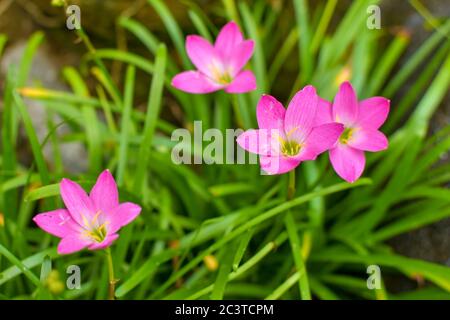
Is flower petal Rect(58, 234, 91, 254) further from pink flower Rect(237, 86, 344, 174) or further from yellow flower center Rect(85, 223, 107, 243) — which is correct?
pink flower Rect(237, 86, 344, 174)

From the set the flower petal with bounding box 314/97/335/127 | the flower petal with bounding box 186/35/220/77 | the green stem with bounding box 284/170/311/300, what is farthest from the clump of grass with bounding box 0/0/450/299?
the flower petal with bounding box 314/97/335/127

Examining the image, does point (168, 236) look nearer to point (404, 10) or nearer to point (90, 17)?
point (90, 17)

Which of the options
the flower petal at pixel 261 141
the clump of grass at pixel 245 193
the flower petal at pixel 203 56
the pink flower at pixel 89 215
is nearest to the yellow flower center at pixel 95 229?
the pink flower at pixel 89 215

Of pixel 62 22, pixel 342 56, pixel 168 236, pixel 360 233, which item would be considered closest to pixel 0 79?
pixel 62 22

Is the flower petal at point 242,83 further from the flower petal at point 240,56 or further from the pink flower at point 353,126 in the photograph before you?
the pink flower at point 353,126

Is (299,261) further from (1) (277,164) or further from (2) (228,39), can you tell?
(2) (228,39)

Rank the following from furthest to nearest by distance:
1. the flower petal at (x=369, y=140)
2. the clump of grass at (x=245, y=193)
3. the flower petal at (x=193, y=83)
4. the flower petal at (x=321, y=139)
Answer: the clump of grass at (x=245, y=193) → the flower petal at (x=193, y=83) → the flower petal at (x=369, y=140) → the flower petal at (x=321, y=139)
